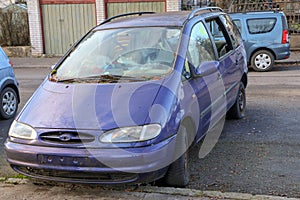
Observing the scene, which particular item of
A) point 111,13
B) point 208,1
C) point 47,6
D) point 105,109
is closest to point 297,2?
point 208,1

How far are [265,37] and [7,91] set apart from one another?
8.35 metres

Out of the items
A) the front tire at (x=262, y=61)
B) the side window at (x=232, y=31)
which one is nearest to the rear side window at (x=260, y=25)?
the front tire at (x=262, y=61)

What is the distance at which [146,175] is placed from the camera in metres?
3.82

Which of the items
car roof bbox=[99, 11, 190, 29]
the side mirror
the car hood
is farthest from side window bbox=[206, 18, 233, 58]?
the car hood

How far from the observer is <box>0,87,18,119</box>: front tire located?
7.51 m

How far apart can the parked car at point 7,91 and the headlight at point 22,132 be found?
11.8 feet

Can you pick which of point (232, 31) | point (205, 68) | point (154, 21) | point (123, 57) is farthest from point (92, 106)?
point (232, 31)

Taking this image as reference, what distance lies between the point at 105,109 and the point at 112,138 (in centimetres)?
35

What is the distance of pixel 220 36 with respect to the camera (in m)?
6.19

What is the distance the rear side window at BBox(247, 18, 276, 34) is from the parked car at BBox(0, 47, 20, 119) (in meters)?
7.93

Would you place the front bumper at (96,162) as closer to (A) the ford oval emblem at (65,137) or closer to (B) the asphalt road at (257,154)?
(A) the ford oval emblem at (65,137)

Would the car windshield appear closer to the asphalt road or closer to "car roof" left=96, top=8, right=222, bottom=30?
"car roof" left=96, top=8, right=222, bottom=30

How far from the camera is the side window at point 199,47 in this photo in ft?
16.0

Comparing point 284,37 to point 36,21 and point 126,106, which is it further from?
point 36,21
